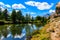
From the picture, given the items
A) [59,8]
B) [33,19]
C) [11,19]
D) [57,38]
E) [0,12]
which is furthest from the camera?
[33,19]

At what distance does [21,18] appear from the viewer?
282 feet

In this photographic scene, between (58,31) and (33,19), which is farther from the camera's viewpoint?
(33,19)

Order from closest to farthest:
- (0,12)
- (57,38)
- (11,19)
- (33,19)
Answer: (57,38)
(11,19)
(0,12)
(33,19)

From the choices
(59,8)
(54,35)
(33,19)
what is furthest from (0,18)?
(54,35)

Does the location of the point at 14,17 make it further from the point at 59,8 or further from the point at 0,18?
the point at 59,8

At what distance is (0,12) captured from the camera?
8394 cm

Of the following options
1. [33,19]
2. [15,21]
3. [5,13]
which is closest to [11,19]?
[15,21]

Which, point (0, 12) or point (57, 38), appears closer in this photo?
point (57, 38)

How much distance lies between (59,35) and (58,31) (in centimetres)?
30

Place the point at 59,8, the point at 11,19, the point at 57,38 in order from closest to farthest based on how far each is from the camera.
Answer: the point at 57,38 < the point at 59,8 < the point at 11,19

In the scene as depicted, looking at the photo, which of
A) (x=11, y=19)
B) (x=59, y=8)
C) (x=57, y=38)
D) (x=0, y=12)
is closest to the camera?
(x=57, y=38)

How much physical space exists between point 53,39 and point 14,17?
70.0 meters

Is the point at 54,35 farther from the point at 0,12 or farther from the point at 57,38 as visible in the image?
the point at 0,12

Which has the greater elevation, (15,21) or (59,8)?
(59,8)
